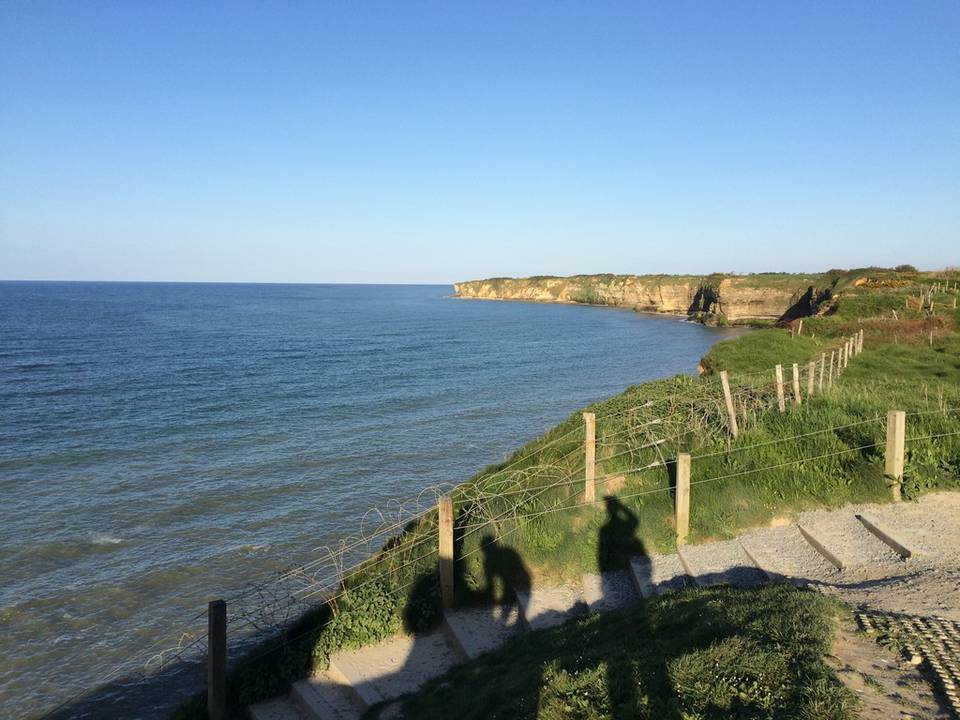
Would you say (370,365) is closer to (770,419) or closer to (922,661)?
(770,419)

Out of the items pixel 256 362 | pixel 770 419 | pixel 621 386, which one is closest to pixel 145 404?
pixel 256 362

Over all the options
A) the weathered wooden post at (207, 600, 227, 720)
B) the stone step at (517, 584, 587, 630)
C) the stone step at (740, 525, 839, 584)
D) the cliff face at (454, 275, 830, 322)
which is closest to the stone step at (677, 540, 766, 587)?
the stone step at (740, 525, 839, 584)

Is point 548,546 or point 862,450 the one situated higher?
point 862,450

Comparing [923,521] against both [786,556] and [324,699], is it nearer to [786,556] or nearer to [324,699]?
[786,556]

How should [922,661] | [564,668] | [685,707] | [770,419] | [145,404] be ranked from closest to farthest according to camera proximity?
[685,707] → [922,661] → [564,668] → [770,419] → [145,404]

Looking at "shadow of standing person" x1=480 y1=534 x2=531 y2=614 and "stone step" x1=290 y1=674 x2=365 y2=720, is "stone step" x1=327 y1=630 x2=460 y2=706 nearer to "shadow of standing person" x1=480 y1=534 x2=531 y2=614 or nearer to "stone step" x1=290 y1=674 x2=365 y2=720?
"stone step" x1=290 y1=674 x2=365 y2=720

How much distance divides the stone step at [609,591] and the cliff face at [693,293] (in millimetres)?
61217

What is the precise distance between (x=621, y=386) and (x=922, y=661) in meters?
33.9

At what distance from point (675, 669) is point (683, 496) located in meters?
5.00

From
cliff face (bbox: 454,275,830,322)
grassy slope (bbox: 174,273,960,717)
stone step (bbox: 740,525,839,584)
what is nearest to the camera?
stone step (bbox: 740,525,839,584)

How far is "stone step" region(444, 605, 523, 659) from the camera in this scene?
339 inches

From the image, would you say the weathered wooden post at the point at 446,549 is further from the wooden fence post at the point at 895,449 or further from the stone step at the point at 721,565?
the wooden fence post at the point at 895,449

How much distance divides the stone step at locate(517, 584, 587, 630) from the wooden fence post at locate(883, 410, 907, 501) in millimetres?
5671

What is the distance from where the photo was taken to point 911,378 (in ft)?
70.6
